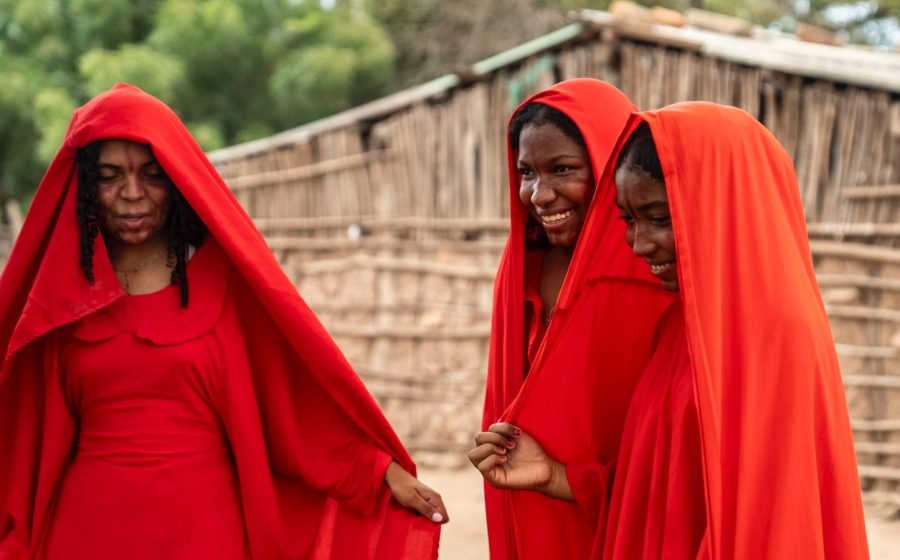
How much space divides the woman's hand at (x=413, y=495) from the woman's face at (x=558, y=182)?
0.78m

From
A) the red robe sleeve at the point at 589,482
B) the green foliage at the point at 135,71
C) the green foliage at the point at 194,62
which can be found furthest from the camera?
the green foliage at the point at 194,62

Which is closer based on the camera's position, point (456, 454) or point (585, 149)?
point (585, 149)

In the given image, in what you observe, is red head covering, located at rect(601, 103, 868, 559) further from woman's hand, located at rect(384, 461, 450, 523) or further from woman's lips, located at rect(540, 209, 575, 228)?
woman's hand, located at rect(384, 461, 450, 523)

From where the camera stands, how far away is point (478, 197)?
921 cm

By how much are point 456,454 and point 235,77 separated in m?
9.36

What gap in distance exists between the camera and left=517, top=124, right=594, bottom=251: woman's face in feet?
8.51

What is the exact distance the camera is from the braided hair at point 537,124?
8.55 ft

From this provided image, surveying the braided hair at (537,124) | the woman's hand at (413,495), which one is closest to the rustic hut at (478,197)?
the braided hair at (537,124)

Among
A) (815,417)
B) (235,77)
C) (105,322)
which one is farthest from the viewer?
(235,77)

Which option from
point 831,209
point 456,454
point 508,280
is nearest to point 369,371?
point 456,454

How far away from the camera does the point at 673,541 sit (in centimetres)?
198

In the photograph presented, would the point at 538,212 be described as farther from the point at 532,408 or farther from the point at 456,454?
the point at 456,454

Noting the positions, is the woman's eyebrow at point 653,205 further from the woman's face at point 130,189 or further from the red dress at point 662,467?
the woman's face at point 130,189

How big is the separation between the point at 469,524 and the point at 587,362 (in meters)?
5.57
